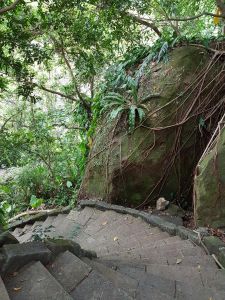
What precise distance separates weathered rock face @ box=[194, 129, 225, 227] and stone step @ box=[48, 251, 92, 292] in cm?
246

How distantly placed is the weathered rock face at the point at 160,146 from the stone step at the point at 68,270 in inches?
139

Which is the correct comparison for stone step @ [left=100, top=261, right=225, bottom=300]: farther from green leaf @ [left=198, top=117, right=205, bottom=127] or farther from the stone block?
green leaf @ [left=198, top=117, right=205, bottom=127]

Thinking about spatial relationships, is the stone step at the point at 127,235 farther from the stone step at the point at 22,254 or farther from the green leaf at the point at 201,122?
the green leaf at the point at 201,122

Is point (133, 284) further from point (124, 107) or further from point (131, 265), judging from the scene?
point (124, 107)

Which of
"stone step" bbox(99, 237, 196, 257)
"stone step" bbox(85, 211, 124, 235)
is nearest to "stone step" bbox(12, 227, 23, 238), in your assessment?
"stone step" bbox(85, 211, 124, 235)

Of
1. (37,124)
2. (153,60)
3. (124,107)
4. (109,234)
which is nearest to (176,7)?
(153,60)

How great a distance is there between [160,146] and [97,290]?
4098 millimetres

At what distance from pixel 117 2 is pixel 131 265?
3.45 m

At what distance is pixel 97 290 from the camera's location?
2.08 m

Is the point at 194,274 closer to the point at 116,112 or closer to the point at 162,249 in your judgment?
the point at 162,249

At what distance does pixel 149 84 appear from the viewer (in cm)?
622

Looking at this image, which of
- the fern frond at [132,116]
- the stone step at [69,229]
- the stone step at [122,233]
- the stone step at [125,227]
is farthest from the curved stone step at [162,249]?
the fern frond at [132,116]

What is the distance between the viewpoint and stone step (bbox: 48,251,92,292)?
216cm

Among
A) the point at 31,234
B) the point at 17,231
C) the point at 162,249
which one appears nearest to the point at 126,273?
the point at 162,249
